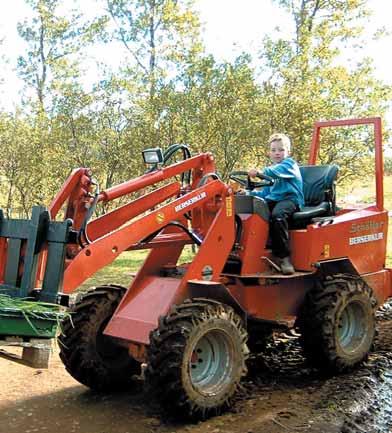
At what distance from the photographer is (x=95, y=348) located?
5234 millimetres

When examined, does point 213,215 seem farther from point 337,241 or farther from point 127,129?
point 127,129

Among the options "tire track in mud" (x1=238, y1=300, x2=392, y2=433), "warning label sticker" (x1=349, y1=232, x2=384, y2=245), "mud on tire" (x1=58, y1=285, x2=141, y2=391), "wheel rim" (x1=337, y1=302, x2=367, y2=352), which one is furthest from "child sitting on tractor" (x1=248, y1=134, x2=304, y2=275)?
"mud on tire" (x1=58, y1=285, x2=141, y2=391)

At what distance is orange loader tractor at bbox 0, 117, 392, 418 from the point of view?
4.41 meters

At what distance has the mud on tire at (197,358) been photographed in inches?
174

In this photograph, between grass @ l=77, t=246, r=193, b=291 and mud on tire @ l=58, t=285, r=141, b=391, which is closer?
mud on tire @ l=58, t=285, r=141, b=391

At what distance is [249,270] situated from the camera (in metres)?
5.54

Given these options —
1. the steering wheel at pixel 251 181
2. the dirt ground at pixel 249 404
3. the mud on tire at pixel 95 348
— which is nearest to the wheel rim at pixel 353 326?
the dirt ground at pixel 249 404

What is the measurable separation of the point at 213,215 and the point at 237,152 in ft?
34.1

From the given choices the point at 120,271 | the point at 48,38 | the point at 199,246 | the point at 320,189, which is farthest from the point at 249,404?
the point at 48,38

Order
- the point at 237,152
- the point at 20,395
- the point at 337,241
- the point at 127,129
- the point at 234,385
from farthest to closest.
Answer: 1. the point at 127,129
2. the point at 237,152
3. the point at 337,241
4. the point at 20,395
5. the point at 234,385

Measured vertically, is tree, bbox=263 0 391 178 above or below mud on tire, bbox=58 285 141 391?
above

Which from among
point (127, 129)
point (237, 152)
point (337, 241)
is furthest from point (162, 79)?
point (337, 241)

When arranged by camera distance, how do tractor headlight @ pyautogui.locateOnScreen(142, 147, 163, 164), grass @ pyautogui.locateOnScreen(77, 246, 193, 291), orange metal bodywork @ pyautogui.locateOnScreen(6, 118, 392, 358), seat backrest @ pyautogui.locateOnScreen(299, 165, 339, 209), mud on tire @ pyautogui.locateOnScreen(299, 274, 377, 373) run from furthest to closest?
grass @ pyautogui.locateOnScreen(77, 246, 193, 291)
seat backrest @ pyautogui.locateOnScreen(299, 165, 339, 209)
mud on tire @ pyautogui.locateOnScreen(299, 274, 377, 373)
tractor headlight @ pyautogui.locateOnScreen(142, 147, 163, 164)
orange metal bodywork @ pyautogui.locateOnScreen(6, 118, 392, 358)

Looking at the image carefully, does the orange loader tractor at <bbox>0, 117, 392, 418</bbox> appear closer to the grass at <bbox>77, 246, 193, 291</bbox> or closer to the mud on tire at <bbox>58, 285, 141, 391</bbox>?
the mud on tire at <bbox>58, 285, 141, 391</bbox>
